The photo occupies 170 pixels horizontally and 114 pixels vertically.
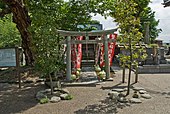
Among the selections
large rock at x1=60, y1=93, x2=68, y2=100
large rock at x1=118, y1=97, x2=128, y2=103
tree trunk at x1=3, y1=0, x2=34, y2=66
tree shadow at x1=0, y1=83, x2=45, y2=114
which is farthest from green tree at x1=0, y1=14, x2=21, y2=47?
large rock at x1=118, y1=97, x2=128, y2=103

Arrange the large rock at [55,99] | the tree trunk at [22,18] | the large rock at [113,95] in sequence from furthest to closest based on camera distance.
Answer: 1. the tree trunk at [22,18]
2. the large rock at [113,95]
3. the large rock at [55,99]

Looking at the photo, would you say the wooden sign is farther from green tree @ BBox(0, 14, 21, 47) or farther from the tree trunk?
green tree @ BBox(0, 14, 21, 47)

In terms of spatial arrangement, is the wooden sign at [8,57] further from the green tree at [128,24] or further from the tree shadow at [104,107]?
the green tree at [128,24]

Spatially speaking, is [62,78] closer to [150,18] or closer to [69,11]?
[69,11]

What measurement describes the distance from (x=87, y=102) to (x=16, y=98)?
2285mm

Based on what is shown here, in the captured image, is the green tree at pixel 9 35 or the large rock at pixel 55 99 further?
the green tree at pixel 9 35

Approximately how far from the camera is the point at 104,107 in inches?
233

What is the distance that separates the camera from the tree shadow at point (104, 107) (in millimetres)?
A: 5570

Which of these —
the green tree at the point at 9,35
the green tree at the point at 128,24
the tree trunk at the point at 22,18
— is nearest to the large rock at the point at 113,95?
the green tree at the point at 128,24

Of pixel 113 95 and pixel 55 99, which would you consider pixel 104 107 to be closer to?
pixel 113 95

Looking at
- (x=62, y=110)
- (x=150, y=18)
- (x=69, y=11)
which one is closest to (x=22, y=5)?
(x=69, y=11)

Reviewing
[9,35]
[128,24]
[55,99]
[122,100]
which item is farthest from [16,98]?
[9,35]

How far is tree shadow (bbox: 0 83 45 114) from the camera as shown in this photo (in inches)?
237

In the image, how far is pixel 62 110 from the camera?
5727 millimetres
